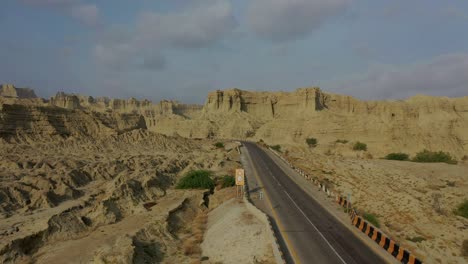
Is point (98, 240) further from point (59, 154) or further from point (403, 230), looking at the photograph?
point (59, 154)

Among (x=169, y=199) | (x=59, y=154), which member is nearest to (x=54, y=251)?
(x=169, y=199)

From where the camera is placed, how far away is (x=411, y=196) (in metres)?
37.1

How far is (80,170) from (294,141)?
249 ft

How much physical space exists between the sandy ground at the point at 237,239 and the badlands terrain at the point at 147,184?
298 millimetres

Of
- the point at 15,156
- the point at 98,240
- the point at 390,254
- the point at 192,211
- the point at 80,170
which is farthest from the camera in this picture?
the point at 15,156

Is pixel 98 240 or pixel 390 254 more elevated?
pixel 390 254

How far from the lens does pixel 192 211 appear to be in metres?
29.8

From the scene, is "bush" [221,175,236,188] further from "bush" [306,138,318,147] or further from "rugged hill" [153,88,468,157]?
"bush" [306,138,318,147]

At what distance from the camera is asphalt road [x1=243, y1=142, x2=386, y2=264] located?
56.0ft

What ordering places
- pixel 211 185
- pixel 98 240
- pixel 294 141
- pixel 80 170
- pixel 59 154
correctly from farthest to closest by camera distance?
pixel 294 141, pixel 59 154, pixel 80 170, pixel 211 185, pixel 98 240

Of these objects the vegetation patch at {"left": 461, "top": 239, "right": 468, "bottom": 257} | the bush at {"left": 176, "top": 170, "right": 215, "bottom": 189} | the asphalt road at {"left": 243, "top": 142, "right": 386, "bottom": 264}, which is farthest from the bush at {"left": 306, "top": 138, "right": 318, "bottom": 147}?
the vegetation patch at {"left": 461, "top": 239, "right": 468, "bottom": 257}

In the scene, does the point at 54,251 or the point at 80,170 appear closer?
the point at 54,251

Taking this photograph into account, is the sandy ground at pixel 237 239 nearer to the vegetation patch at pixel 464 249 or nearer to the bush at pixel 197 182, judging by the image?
the bush at pixel 197 182

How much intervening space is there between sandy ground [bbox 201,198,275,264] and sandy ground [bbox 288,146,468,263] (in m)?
9.18
